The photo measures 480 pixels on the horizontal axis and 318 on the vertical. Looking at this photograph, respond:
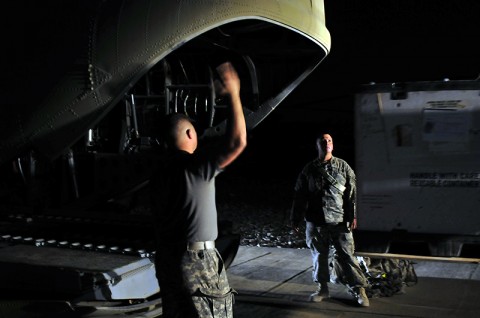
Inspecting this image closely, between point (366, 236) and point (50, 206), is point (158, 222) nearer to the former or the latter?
point (366, 236)

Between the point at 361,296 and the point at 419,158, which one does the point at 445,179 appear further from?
the point at 361,296

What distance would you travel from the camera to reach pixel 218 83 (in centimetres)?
352

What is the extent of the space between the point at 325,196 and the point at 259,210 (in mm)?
7288

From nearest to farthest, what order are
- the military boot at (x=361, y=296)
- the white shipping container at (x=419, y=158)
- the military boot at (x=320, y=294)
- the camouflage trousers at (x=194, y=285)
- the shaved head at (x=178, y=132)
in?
the camouflage trousers at (x=194, y=285) < the shaved head at (x=178, y=132) < the white shipping container at (x=419, y=158) < the military boot at (x=361, y=296) < the military boot at (x=320, y=294)

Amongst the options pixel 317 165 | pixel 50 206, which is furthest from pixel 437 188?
pixel 50 206

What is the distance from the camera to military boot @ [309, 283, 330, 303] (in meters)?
6.44

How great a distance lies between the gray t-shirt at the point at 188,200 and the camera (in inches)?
143

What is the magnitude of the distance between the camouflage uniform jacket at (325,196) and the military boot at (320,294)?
68cm

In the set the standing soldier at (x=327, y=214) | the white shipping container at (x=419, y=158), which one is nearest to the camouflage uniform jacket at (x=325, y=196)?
the standing soldier at (x=327, y=214)

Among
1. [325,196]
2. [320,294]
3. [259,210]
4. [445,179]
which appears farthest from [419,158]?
[259,210]

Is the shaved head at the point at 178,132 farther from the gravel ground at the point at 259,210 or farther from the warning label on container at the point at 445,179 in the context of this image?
the gravel ground at the point at 259,210

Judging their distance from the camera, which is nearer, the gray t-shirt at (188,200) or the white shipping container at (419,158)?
the gray t-shirt at (188,200)

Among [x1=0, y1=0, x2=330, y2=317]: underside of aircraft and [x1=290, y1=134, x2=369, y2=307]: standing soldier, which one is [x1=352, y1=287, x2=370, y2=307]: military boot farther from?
[x1=0, y1=0, x2=330, y2=317]: underside of aircraft

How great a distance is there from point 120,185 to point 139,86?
132 centimetres
